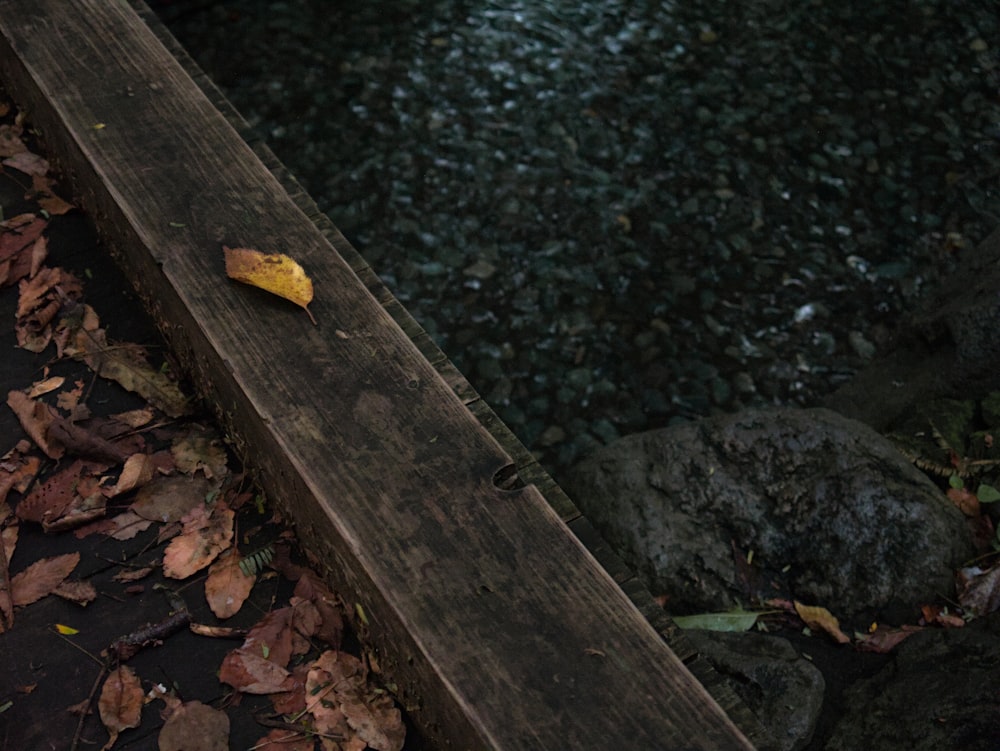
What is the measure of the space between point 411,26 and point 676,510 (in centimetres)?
356

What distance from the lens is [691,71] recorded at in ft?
17.7

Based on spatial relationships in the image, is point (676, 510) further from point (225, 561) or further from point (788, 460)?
point (225, 561)

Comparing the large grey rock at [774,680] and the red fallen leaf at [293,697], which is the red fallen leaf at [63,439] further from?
the large grey rock at [774,680]

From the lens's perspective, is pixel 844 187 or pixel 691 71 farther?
pixel 691 71

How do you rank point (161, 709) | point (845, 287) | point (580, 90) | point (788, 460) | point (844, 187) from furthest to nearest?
point (580, 90) → point (844, 187) → point (845, 287) → point (788, 460) → point (161, 709)

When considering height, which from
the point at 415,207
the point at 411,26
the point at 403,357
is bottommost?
the point at 415,207

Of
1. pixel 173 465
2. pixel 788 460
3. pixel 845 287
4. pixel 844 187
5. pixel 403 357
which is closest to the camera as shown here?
pixel 403 357

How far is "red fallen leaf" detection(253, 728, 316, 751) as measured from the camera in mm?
1631

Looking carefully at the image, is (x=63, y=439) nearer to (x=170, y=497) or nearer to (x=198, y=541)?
(x=170, y=497)

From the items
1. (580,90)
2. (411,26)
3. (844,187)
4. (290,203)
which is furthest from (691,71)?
(290,203)

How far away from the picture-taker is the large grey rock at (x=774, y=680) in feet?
7.93

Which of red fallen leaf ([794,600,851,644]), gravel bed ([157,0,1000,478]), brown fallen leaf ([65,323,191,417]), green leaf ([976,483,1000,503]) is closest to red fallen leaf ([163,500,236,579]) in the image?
brown fallen leaf ([65,323,191,417])

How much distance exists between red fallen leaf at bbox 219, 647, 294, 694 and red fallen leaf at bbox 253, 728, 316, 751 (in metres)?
0.07

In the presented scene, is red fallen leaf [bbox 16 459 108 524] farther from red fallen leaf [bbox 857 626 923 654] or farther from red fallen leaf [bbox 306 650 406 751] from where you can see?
red fallen leaf [bbox 857 626 923 654]
